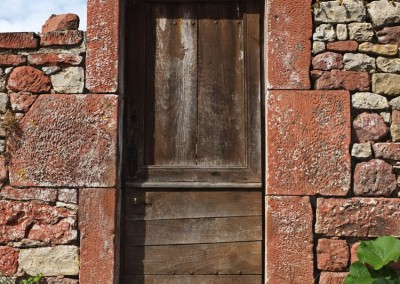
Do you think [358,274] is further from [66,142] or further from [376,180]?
[66,142]

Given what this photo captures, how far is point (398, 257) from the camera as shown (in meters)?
2.97

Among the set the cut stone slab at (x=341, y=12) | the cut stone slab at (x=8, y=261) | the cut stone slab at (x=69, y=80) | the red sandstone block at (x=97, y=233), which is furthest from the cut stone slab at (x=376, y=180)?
the cut stone slab at (x=8, y=261)

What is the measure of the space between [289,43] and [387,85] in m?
0.72

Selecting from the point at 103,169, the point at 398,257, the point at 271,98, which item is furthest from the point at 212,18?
the point at 398,257

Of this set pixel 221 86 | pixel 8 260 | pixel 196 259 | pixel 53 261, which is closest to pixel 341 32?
pixel 221 86

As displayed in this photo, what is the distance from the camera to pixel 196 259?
335 centimetres

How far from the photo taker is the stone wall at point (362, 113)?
10.3 feet

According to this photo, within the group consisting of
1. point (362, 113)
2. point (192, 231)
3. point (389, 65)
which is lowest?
point (192, 231)

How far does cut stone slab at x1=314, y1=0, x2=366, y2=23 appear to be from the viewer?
3283 millimetres

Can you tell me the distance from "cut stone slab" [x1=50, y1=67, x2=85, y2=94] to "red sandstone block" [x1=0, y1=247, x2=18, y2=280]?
113cm

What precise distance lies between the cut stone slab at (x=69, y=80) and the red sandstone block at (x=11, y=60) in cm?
26

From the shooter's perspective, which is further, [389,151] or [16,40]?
[16,40]

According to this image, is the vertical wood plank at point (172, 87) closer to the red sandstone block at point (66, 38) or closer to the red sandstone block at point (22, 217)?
the red sandstone block at point (66, 38)

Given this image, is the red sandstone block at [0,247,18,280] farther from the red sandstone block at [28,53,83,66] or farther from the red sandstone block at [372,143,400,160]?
the red sandstone block at [372,143,400,160]
